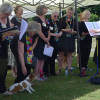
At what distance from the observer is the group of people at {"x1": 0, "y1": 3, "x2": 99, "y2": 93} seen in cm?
467

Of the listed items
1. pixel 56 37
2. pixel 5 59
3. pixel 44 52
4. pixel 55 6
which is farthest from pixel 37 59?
pixel 55 6

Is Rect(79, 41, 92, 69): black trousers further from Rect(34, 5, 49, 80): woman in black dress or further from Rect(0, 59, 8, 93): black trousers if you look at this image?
Rect(0, 59, 8, 93): black trousers

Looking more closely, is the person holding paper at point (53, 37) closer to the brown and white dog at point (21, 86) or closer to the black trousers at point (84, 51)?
the black trousers at point (84, 51)

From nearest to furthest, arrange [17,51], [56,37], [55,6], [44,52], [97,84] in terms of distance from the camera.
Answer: [17,51], [97,84], [44,52], [56,37], [55,6]

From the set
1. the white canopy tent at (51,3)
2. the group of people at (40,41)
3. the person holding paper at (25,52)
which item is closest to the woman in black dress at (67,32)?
the group of people at (40,41)

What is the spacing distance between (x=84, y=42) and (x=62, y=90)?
2.17 metres

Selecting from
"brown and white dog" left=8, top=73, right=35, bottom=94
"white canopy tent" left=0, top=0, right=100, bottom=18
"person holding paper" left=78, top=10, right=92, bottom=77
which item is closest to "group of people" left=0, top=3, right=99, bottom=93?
"person holding paper" left=78, top=10, right=92, bottom=77

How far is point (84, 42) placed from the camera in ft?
23.0

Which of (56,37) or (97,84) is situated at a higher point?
(56,37)

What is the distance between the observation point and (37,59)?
19.6 feet

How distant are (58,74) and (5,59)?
241 centimetres

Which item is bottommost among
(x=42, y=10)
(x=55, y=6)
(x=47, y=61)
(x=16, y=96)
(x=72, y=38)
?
(x=16, y=96)

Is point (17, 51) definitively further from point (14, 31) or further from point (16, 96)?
point (16, 96)

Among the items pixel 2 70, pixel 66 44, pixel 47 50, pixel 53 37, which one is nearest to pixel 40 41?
pixel 47 50
